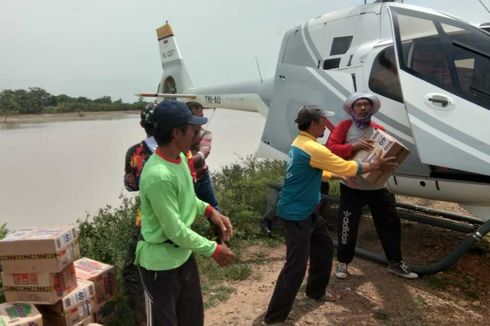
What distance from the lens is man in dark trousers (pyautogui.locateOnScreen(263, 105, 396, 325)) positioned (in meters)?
3.00

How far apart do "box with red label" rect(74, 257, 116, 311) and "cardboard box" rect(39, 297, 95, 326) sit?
0.12m

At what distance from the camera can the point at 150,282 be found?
2.17 meters

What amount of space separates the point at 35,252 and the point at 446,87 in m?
3.60

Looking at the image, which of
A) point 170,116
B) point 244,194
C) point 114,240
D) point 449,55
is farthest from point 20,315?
point 244,194

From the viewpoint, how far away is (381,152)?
3244 millimetres

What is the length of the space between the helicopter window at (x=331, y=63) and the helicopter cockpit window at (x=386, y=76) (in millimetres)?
747

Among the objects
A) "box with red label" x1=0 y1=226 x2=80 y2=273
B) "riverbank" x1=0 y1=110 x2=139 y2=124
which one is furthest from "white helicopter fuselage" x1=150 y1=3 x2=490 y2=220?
"riverbank" x1=0 y1=110 x2=139 y2=124

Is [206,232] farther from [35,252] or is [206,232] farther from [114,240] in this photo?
[35,252]

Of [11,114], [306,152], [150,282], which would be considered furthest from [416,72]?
[11,114]

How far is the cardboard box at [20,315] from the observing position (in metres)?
2.53

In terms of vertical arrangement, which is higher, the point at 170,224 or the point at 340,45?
the point at 340,45

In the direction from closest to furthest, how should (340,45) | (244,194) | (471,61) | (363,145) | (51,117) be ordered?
1. (363,145)
2. (471,61)
3. (340,45)
4. (244,194)
5. (51,117)

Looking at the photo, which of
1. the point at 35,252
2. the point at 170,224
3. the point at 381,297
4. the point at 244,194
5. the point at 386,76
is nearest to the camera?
the point at 170,224

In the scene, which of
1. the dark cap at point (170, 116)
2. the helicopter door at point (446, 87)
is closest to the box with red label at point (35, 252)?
the dark cap at point (170, 116)
